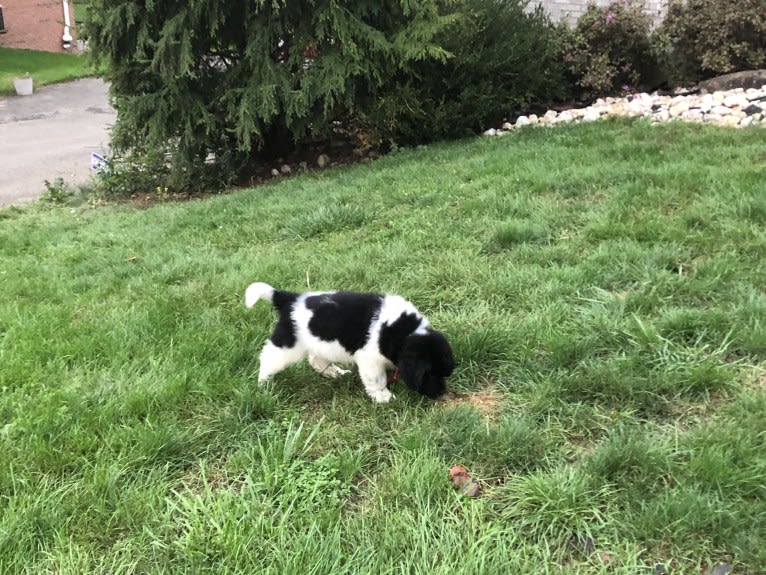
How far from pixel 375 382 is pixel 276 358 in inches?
20.0

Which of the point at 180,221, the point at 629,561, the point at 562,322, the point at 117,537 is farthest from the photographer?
the point at 180,221

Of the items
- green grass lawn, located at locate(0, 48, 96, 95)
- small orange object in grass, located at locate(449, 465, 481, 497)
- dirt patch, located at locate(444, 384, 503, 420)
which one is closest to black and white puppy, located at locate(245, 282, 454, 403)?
dirt patch, located at locate(444, 384, 503, 420)

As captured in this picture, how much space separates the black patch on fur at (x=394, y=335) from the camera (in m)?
2.87

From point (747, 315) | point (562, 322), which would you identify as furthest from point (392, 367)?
point (747, 315)

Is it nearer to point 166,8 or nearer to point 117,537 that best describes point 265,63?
point 166,8

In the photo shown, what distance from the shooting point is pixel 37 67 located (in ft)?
83.9

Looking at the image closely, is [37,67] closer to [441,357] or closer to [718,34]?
[718,34]

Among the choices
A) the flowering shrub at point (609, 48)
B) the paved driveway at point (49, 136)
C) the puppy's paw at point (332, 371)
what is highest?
the flowering shrub at point (609, 48)

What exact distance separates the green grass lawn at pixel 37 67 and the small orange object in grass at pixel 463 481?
79.7 feet

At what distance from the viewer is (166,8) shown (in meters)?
8.77

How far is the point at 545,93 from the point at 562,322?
7515mm

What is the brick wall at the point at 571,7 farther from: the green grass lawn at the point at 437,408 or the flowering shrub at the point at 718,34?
the green grass lawn at the point at 437,408

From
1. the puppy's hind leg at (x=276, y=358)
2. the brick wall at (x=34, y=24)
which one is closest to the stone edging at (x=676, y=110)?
the puppy's hind leg at (x=276, y=358)

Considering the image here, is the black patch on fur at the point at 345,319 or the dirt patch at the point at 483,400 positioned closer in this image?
the dirt patch at the point at 483,400
